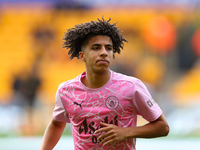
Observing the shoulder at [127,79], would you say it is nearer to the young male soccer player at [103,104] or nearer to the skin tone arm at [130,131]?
the young male soccer player at [103,104]

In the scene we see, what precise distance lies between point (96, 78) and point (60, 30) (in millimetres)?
5674

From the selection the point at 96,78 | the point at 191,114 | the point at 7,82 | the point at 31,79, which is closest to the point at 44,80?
the point at 31,79

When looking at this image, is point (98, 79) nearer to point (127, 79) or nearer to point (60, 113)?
point (127, 79)

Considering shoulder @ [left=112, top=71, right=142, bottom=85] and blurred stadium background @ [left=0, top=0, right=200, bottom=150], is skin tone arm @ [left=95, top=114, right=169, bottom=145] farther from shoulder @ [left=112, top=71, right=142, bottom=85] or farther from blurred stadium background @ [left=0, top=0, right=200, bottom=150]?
blurred stadium background @ [left=0, top=0, right=200, bottom=150]

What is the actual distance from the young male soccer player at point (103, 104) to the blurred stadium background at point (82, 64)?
496 cm

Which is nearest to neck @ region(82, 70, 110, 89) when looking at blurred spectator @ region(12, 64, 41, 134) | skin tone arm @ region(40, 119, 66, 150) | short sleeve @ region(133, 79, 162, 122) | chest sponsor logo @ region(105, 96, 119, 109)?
chest sponsor logo @ region(105, 96, 119, 109)

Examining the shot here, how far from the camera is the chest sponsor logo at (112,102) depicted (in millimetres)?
2520

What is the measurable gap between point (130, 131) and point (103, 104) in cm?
32

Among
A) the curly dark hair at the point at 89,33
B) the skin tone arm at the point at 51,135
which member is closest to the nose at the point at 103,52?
the curly dark hair at the point at 89,33

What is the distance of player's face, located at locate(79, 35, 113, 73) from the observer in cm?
257

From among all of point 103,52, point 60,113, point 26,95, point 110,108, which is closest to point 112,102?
point 110,108

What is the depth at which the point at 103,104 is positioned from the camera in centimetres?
Answer: 254

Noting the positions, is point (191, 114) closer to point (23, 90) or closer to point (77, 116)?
point (23, 90)

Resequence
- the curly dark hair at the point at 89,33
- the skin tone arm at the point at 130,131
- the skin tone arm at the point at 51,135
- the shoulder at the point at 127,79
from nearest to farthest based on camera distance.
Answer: the skin tone arm at the point at 130,131 < the shoulder at the point at 127,79 < the curly dark hair at the point at 89,33 < the skin tone arm at the point at 51,135
